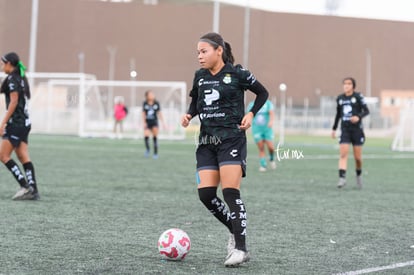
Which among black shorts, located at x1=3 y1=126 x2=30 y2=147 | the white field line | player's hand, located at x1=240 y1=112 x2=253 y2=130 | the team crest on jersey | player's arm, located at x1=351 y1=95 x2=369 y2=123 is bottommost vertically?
the white field line

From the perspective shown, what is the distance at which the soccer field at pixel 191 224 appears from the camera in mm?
6730

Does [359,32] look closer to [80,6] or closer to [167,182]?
[80,6]

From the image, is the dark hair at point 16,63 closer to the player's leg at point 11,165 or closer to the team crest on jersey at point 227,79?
the player's leg at point 11,165

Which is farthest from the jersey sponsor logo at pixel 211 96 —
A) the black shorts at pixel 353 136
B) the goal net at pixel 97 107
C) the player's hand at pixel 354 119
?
the goal net at pixel 97 107

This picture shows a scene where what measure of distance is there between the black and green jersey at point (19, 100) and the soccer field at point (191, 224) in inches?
43.2

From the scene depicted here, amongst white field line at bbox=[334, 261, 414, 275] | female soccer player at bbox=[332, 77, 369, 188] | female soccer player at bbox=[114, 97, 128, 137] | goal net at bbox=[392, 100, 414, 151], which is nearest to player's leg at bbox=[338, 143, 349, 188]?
female soccer player at bbox=[332, 77, 369, 188]

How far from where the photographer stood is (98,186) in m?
14.0

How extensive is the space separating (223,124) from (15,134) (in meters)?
4.78

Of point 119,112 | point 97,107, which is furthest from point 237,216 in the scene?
point 97,107

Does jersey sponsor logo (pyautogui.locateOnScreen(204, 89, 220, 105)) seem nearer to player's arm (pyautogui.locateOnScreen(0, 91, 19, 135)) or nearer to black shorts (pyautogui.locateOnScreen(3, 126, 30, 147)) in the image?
player's arm (pyautogui.locateOnScreen(0, 91, 19, 135))

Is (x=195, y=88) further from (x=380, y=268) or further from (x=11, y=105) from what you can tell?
(x=11, y=105)

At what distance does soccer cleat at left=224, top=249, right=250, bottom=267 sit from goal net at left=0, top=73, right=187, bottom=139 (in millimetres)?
33986

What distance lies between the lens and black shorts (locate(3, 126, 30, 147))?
35.5ft

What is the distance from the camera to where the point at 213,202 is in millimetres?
7035
